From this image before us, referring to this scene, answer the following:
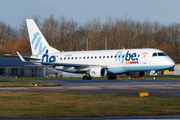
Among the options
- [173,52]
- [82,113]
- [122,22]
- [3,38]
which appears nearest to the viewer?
[82,113]

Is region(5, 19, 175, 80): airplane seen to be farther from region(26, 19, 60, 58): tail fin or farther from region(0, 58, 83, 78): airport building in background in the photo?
region(0, 58, 83, 78): airport building in background

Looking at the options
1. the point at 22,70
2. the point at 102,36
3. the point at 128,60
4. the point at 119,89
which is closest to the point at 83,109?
the point at 119,89

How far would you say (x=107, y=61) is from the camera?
4381 cm

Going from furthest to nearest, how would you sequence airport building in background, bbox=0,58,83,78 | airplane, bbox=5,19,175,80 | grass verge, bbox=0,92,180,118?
airport building in background, bbox=0,58,83,78, airplane, bbox=5,19,175,80, grass verge, bbox=0,92,180,118

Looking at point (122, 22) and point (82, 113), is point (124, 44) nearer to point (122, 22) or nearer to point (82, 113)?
point (122, 22)

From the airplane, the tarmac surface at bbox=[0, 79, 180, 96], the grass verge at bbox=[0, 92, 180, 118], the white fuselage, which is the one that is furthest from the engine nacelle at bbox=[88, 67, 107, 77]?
the grass verge at bbox=[0, 92, 180, 118]

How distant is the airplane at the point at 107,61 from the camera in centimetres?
4097

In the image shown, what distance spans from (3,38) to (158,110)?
4288 inches

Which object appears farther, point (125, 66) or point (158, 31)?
point (158, 31)

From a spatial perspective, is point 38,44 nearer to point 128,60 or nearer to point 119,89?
point 128,60

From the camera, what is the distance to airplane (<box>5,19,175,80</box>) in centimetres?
4097

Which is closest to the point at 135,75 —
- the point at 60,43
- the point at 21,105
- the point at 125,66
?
the point at 125,66

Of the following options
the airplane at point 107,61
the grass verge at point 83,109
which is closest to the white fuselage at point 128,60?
the airplane at point 107,61

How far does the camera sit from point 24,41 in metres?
102
